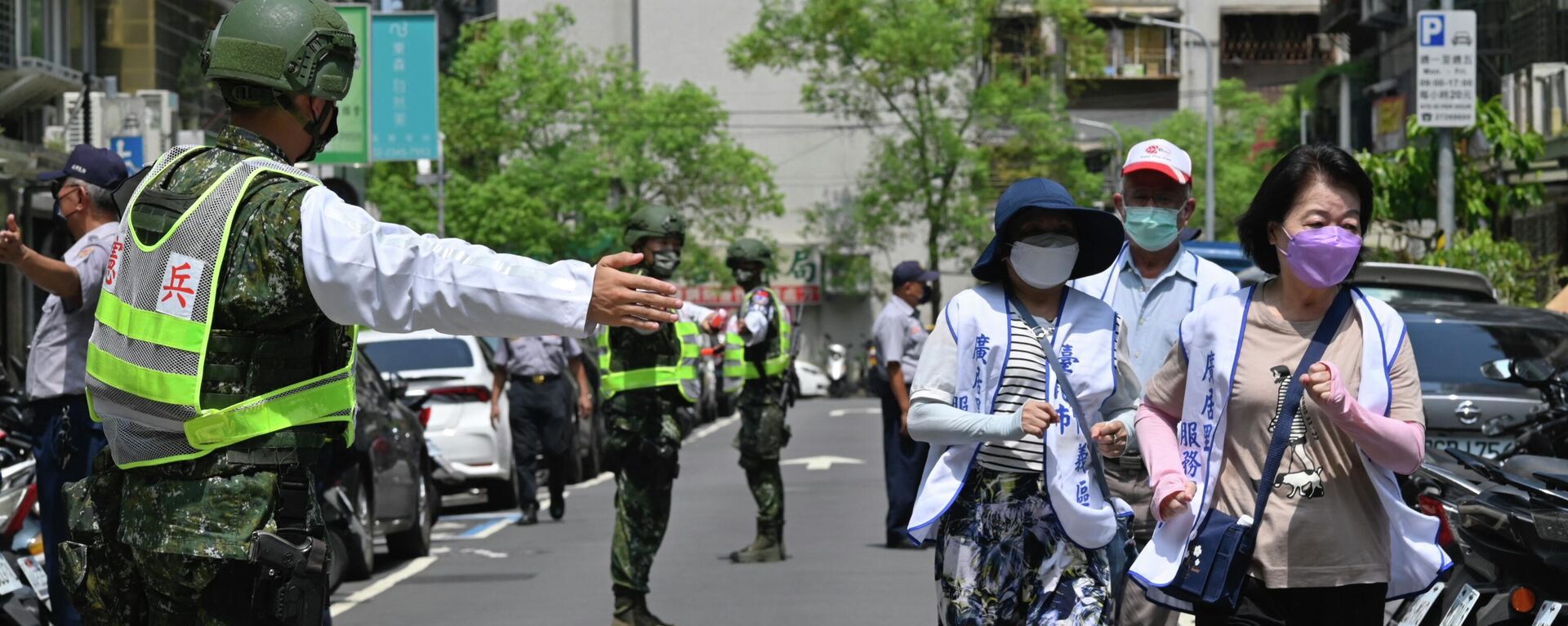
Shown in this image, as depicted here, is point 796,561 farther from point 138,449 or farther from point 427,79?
point 427,79

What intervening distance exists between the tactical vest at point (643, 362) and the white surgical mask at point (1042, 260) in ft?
13.5

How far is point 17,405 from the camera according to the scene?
31.7 feet

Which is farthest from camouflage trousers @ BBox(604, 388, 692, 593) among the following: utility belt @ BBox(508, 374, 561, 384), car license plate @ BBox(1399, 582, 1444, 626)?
utility belt @ BBox(508, 374, 561, 384)

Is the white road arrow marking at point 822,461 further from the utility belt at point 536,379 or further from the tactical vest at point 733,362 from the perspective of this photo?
the tactical vest at point 733,362

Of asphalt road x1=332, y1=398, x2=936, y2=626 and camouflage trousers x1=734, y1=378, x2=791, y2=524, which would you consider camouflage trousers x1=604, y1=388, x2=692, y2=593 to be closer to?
asphalt road x1=332, y1=398, x2=936, y2=626

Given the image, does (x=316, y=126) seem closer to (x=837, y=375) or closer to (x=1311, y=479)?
(x=1311, y=479)

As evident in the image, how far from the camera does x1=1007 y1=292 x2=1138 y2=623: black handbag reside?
583cm

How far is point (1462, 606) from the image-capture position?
266 inches

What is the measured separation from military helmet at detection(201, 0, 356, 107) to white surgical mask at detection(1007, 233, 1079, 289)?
7.12ft

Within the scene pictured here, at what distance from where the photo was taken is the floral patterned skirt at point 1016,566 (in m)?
5.74

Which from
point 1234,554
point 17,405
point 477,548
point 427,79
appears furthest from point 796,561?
point 427,79

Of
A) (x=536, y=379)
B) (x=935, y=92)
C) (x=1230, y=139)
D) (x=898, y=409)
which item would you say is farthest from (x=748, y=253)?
(x=1230, y=139)

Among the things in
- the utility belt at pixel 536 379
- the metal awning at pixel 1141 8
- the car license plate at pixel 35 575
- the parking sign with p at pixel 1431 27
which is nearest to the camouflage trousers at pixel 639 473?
the car license plate at pixel 35 575

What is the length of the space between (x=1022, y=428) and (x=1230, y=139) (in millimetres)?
58537
